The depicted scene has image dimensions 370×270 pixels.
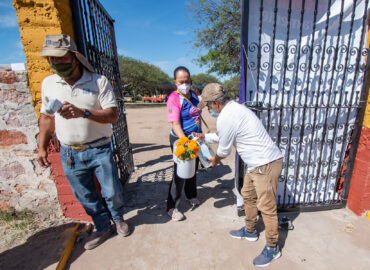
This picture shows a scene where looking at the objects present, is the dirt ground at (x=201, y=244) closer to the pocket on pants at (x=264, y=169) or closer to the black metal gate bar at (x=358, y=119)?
the black metal gate bar at (x=358, y=119)

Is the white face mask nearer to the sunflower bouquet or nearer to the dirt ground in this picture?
the sunflower bouquet

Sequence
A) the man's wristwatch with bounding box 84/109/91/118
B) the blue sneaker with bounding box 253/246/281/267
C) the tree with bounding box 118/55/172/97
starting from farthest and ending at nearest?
1. the tree with bounding box 118/55/172/97
2. the blue sneaker with bounding box 253/246/281/267
3. the man's wristwatch with bounding box 84/109/91/118

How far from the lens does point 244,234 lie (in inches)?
93.7

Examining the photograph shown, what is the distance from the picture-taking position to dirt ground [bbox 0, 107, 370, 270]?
207cm

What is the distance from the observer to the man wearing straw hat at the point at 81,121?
1.81 m

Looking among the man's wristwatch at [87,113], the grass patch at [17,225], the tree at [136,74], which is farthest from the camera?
the tree at [136,74]

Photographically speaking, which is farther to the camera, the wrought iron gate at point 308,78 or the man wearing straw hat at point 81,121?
the wrought iron gate at point 308,78

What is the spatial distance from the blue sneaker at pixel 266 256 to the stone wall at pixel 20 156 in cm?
260

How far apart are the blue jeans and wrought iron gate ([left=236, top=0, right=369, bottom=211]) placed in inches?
63.9

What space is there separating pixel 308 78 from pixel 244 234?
2020 millimetres

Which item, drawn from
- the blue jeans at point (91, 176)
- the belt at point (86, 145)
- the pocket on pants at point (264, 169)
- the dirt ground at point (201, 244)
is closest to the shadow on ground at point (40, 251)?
the dirt ground at point (201, 244)

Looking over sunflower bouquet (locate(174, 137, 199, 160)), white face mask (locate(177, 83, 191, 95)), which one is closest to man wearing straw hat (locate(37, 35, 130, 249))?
sunflower bouquet (locate(174, 137, 199, 160))

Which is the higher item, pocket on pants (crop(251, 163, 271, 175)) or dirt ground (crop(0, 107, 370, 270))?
pocket on pants (crop(251, 163, 271, 175))

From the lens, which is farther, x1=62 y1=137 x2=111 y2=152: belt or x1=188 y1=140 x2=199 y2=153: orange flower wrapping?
x1=188 y1=140 x2=199 y2=153: orange flower wrapping
